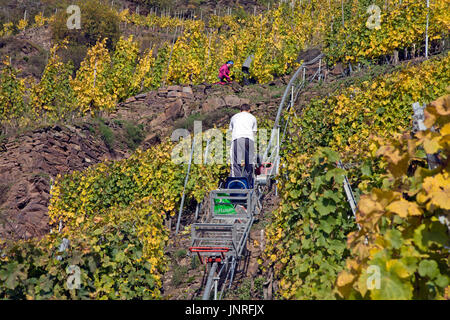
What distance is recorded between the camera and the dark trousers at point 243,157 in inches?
268

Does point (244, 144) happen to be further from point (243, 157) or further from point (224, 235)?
point (224, 235)

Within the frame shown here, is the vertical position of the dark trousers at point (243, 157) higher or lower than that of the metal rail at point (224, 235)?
higher

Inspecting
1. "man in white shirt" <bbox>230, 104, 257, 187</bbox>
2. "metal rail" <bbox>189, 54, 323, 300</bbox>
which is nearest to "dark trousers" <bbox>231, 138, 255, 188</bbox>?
"man in white shirt" <bbox>230, 104, 257, 187</bbox>

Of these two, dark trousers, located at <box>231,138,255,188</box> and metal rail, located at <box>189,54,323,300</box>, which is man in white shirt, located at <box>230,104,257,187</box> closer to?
dark trousers, located at <box>231,138,255,188</box>

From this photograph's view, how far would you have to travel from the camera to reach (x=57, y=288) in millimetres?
3584

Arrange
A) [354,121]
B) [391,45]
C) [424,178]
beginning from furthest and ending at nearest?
[391,45]
[354,121]
[424,178]

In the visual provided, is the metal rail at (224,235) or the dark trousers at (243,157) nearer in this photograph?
the metal rail at (224,235)

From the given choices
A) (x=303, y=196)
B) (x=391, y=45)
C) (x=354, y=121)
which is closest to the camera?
(x=303, y=196)

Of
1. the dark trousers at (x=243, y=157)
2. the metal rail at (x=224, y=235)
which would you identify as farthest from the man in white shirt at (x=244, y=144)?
the metal rail at (x=224, y=235)

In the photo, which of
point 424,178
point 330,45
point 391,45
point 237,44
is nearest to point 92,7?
point 237,44

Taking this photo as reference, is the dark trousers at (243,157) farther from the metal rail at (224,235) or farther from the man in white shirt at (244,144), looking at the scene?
the metal rail at (224,235)

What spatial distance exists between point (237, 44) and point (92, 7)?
15.1 metres

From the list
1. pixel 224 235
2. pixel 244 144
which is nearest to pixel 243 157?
pixel 244 144
